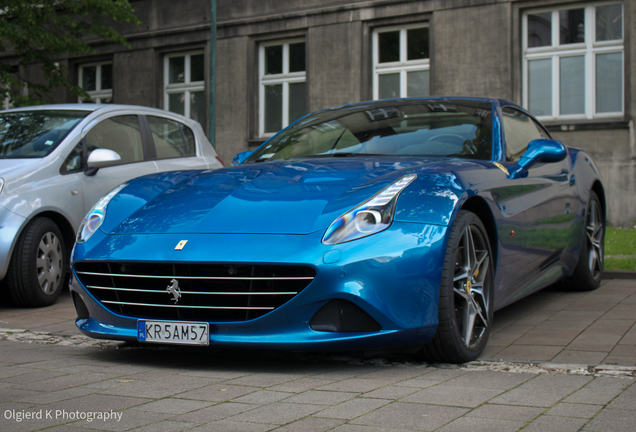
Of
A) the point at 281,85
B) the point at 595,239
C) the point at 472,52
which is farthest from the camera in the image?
the point at 281,85

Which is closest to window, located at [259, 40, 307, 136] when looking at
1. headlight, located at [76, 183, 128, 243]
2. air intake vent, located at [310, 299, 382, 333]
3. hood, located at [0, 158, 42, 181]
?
hood, located at [0, 158, 42, 181]

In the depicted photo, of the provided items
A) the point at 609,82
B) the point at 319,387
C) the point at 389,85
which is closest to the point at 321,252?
the point at 319,387

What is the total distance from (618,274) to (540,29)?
7.79 meters

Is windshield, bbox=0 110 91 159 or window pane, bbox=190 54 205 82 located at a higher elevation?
window pane, bbox=190 54 205 82

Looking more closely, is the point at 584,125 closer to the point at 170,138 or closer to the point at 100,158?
the point at 170,138

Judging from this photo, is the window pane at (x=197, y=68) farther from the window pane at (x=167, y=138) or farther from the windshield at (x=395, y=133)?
the windshield at (x=395, y=133)

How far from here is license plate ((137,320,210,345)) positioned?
356 cm

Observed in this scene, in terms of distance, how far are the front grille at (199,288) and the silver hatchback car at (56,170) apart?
7.91 ft

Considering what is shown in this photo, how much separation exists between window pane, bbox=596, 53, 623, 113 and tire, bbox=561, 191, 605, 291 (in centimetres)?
719

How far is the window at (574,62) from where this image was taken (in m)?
13.4

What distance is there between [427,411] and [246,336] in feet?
3.31

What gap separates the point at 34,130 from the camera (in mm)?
6820

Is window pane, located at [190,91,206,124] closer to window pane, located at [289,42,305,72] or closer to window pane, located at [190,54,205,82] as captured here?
window pane, located at [190,54,205,82]

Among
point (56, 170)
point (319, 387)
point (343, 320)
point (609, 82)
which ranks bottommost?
point (319, 387)
